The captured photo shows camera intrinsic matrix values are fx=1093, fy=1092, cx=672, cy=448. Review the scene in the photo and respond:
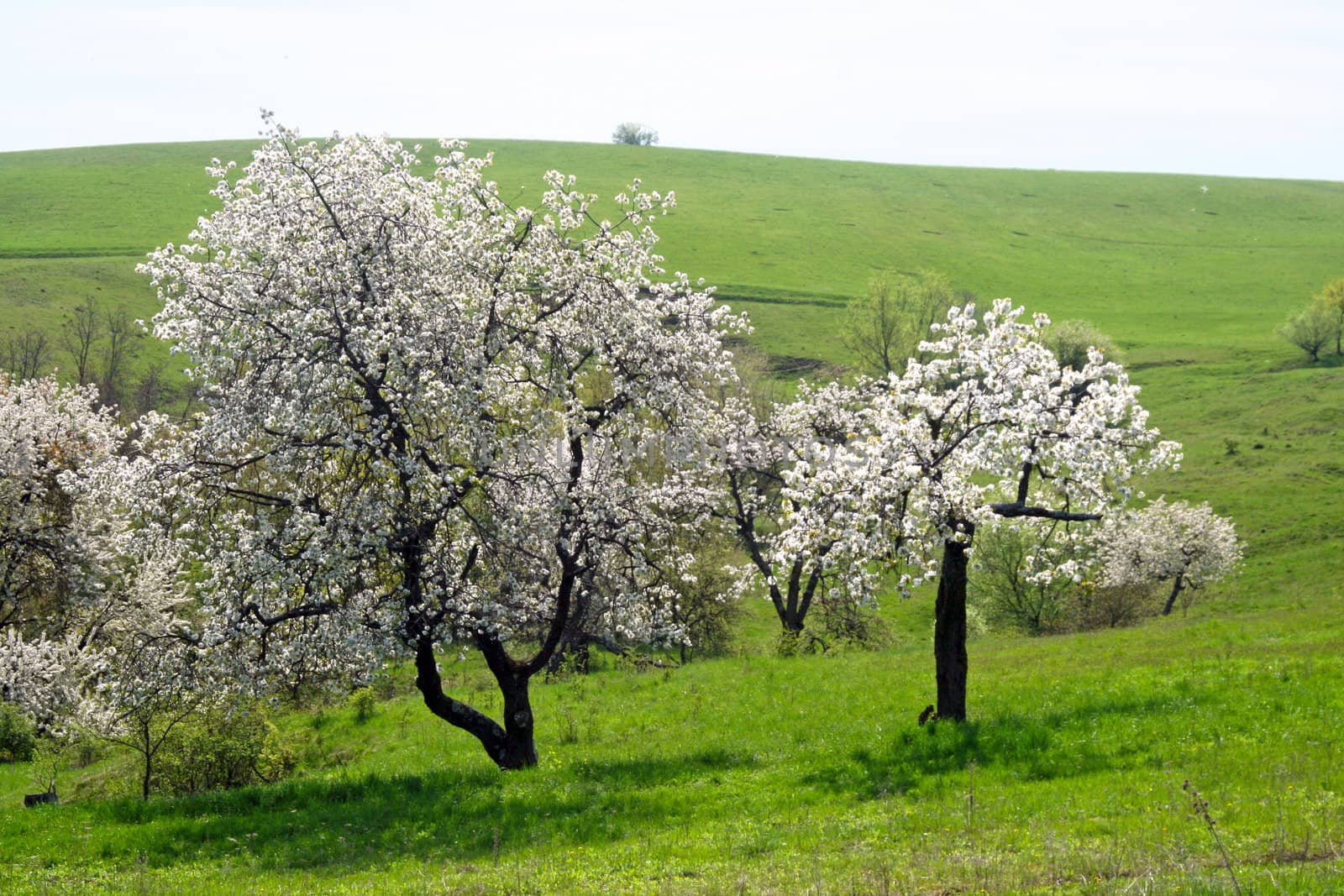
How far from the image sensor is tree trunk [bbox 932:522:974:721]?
20.3m

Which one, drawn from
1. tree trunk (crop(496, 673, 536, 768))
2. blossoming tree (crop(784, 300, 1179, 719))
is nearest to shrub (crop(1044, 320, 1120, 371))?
blossoming tree (crop(784, 300, 1179, 719))

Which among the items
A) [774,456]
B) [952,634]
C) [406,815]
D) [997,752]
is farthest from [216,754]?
[774,456]

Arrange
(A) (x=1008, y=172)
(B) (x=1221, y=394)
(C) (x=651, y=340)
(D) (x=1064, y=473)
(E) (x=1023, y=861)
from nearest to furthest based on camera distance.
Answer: (E) (x=1023, y=861)
(D) (x=1064, y=473)
(C) (x=651, y=340)
(B) (x=1221, y=394)
(A) (x=1008, y=172)

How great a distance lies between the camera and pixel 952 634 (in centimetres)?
2022

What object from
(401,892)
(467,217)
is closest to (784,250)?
(467,217)

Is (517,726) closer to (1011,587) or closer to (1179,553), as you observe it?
(1011,587)

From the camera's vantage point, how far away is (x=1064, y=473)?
2036 centimetres

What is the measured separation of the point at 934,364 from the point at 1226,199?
18230cm

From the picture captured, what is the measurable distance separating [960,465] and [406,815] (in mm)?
11873

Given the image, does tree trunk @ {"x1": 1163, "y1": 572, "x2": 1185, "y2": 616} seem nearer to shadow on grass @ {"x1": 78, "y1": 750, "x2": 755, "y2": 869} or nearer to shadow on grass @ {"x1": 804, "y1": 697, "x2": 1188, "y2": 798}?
shadow on grass @ {"x1": 804, "y1": 697, "x2": 1188, "y2": 798}

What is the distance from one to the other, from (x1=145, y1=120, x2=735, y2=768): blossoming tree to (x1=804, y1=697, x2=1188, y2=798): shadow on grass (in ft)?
19.3

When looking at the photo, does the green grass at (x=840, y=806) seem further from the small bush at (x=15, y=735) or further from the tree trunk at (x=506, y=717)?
the small bush at (x=15, y=735)

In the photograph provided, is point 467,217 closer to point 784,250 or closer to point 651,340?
point 651,340

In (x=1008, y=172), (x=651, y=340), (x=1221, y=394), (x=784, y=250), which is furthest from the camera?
(x=1008, y=172)
